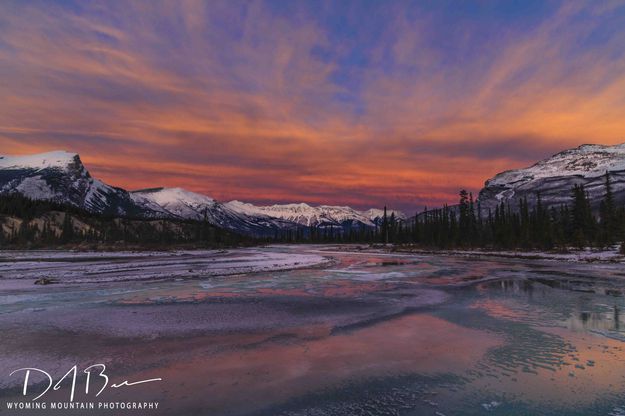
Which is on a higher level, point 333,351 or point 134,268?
point 333,351

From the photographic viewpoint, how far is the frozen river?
7488mm

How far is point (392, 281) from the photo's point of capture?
95.1 feet

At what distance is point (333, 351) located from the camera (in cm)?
1085

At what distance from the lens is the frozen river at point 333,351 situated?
749 cm

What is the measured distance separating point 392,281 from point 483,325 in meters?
15.3
